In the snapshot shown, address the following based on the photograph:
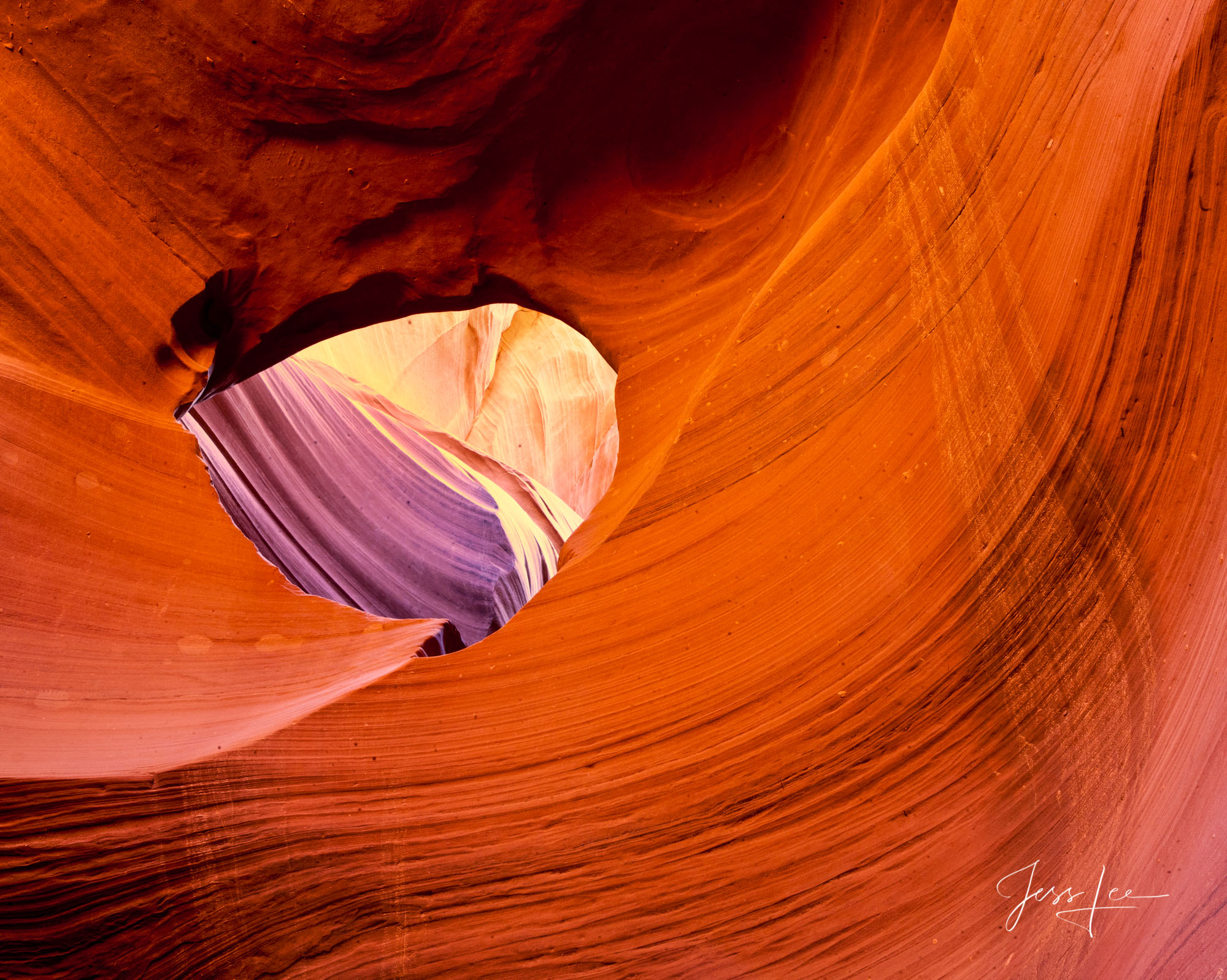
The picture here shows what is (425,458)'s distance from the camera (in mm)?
1951

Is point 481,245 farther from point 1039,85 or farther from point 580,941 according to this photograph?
point 580,941

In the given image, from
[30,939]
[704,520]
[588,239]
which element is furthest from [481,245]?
[30,939]

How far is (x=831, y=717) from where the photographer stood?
46.1 inches

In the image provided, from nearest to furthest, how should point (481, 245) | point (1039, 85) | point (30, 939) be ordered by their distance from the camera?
point (30, 939)
point (1039, 85)
point (481, 245)

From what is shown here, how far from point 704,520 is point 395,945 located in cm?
96

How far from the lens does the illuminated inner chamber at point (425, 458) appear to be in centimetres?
166
